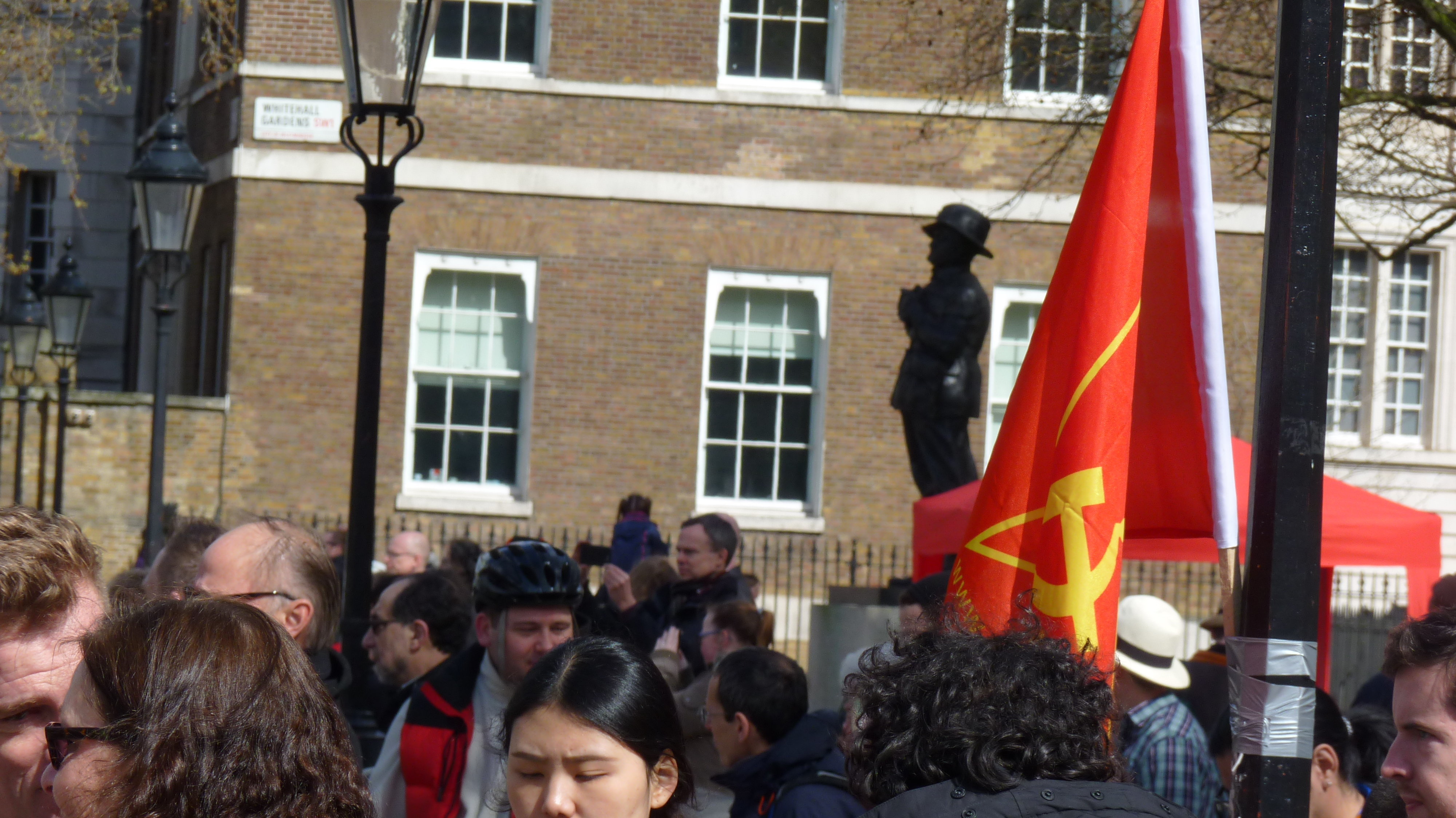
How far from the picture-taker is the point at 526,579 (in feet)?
12.2

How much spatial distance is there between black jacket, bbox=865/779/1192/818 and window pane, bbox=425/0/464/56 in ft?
50.3

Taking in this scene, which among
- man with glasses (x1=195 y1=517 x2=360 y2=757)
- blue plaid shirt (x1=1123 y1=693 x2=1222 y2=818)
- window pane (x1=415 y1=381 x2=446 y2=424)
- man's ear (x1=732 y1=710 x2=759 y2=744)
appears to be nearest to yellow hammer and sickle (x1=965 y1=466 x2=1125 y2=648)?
man's ear (x1=732 y1=710 x2=759 y2=744)

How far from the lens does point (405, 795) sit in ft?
11.9

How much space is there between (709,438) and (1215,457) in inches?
543

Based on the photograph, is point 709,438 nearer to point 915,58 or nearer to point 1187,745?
point 915,58

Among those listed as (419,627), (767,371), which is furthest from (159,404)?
(767,371)

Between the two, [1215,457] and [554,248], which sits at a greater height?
[554,248]

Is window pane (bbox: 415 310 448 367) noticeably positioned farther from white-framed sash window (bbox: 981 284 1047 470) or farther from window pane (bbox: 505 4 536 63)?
white-framed sash window (bbox: 981 284 1047 470)

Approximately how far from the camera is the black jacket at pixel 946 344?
8.25 meters

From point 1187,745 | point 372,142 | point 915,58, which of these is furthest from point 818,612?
point 372,142

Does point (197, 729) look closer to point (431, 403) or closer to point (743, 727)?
point (743, 727)

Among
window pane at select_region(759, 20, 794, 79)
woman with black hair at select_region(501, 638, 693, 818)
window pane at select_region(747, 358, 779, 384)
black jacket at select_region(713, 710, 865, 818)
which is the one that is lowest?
black jacket at select_region(713, 710, 865, 818)

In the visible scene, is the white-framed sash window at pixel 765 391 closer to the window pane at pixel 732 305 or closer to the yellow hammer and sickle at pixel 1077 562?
the window pane at pixel 732 305

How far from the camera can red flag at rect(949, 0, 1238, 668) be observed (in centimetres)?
325
